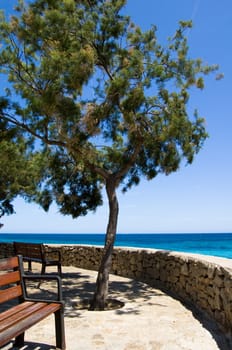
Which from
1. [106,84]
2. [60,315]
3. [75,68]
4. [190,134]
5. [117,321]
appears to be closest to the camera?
[60,315]

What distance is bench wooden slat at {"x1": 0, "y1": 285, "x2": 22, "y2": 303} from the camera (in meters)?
3.35

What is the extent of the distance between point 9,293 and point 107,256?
2948mm

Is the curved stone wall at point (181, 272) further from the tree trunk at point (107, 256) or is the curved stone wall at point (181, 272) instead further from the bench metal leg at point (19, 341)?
the bench metal leg at point (19, 341)

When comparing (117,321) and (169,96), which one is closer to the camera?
(117,321)

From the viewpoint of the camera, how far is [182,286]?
6246mm

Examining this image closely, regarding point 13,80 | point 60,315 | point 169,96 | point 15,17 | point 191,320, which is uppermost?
point 15,17

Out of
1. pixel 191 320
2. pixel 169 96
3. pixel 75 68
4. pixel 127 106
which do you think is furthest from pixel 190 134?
pixel 191 320

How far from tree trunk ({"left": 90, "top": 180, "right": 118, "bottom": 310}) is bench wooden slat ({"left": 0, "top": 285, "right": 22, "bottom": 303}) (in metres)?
2.32

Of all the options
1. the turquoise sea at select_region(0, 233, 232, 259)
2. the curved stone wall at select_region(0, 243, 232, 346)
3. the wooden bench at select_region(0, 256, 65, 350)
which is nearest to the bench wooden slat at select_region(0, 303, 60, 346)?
the wooden bench at select_region(0, 256, 65, 350)

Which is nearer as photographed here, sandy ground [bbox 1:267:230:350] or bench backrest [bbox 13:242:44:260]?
sandy ground [bbox 1:267:230:350]

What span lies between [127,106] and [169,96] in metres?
1.04

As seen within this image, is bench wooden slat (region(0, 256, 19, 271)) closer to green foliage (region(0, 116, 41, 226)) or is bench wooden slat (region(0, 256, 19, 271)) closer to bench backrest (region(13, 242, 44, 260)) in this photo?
bench backrest (region(13, 242, 44, 260))

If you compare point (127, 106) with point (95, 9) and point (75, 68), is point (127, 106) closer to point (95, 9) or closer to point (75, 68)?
point (75, 68)

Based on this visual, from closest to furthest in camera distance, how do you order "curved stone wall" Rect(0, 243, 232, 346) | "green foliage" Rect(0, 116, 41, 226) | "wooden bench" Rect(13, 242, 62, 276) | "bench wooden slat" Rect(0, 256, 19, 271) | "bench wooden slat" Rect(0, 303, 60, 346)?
"bench wooden slat" Rect(0, 303, 60, 346) < "bench wooden slat" Rect(0, 256, 19, 271) < "curved stone wall" Rect(0, 243, 232, 346) < "wooden bench" Rect(13, 242, 62, 276) < "green foliage" Rect(0, 116, 41, 226)
